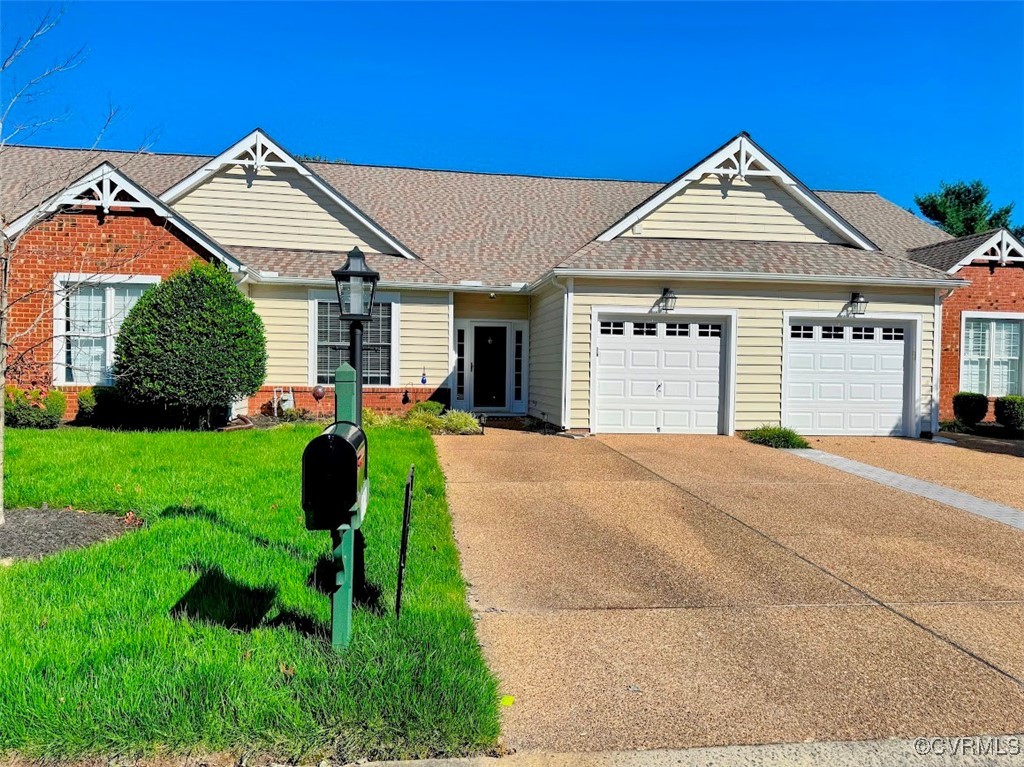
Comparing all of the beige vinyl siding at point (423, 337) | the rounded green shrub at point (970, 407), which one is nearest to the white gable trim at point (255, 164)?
the beige vinyl siding at point (423, 337)

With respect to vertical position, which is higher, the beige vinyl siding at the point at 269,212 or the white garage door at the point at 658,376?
the beige vinyl siding at the point at 269,212

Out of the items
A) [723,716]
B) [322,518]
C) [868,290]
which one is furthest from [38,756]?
[868,290]

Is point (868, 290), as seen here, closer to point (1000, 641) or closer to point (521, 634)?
point (1000, 641)

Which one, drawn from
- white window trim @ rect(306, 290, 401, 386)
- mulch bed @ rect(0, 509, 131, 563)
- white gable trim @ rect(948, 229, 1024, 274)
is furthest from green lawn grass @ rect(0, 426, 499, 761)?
white gable trim @ rect(948, 229, 1024, 274)

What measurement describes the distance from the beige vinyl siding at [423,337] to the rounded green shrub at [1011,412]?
1288 centimetres

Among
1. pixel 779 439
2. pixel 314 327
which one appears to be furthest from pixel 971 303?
pixel 314 327

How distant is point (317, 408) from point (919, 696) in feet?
42.3

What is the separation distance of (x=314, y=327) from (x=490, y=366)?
440 centimetres

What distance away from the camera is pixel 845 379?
45.5 feet

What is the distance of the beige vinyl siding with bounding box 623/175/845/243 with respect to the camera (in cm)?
1451

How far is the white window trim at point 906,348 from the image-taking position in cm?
1366

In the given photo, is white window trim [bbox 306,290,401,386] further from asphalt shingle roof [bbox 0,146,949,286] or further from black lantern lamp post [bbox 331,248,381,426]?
black lantern lamp post [bbox 331,248,381,426]

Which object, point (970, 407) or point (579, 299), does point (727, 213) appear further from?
point (970, 407)

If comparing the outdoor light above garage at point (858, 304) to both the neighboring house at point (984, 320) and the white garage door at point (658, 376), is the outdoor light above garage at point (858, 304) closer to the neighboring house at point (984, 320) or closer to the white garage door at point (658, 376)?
the white garage door at point (658, 376)
